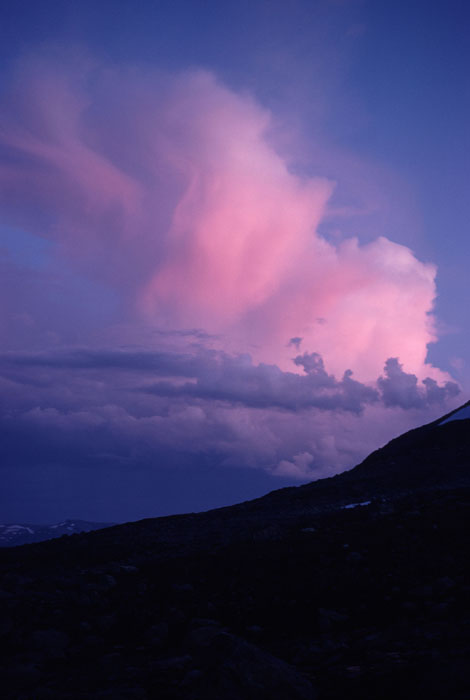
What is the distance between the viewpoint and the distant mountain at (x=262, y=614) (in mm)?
6441

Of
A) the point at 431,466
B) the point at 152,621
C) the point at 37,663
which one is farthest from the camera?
the point at 431,466

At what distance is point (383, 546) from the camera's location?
13.0 metres

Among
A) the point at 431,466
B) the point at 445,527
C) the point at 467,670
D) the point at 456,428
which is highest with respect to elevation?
the point at 456,428

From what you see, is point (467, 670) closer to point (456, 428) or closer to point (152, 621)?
Result: point (152, 621)

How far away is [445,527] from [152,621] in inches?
323

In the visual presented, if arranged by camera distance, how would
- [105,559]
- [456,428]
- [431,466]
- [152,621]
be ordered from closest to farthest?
[152,621] → [105,559] → [431,466] → [456,428]

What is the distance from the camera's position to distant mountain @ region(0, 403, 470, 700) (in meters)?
6.44

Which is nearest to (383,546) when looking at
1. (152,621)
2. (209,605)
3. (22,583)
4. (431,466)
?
(209,605)

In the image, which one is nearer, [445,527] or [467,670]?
Result: [467,670]

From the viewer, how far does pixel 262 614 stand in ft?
33.3

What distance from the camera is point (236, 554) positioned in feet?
47.5

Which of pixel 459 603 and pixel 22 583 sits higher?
pixel 22 583

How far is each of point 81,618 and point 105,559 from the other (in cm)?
746

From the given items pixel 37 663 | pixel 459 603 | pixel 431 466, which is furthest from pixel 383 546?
pixel 431 466
